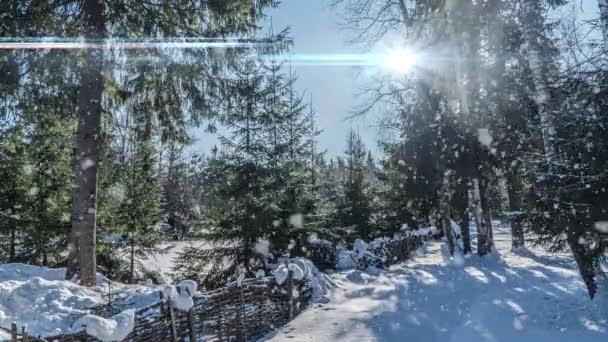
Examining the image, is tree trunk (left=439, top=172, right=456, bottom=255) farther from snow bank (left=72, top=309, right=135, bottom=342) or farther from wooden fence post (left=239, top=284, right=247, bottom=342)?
snow bank (left=72, top=309, right=135, bottom=342)

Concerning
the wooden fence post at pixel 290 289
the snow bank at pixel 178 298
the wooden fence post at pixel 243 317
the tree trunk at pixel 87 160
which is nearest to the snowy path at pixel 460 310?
the wooden fence post at pixel 290 289

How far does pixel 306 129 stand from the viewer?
1673 centimetres

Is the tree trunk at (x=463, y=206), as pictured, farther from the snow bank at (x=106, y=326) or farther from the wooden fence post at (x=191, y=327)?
the snow bank at (x=106, y=326)

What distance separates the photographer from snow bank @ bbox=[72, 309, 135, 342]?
15.4 feet

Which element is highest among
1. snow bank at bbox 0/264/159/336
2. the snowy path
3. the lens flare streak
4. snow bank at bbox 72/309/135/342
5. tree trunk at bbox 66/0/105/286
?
the lens flare streak

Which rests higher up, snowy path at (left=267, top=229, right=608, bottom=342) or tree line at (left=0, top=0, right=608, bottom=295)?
tree line at (left=0, top=0, right=608, bottom=295)

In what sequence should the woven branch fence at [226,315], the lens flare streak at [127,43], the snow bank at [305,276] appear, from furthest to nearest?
the snow bank at [305,276] → the lens flare streak at [127,43] → the woven branch fence at [226,315]

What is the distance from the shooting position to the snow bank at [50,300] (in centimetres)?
693

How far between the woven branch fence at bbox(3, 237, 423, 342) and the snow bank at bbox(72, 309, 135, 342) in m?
0.15

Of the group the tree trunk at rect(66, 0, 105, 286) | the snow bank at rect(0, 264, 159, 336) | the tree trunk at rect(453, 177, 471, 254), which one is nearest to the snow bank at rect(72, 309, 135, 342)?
the snow bank at rect(0, 264, 159, 336)

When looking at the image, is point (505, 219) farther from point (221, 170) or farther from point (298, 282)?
point (221, 170)

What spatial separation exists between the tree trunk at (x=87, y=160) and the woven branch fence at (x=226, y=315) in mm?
2920

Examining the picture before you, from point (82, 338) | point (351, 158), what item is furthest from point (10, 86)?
point (351, 158)

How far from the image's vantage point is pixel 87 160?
8.96 metres
